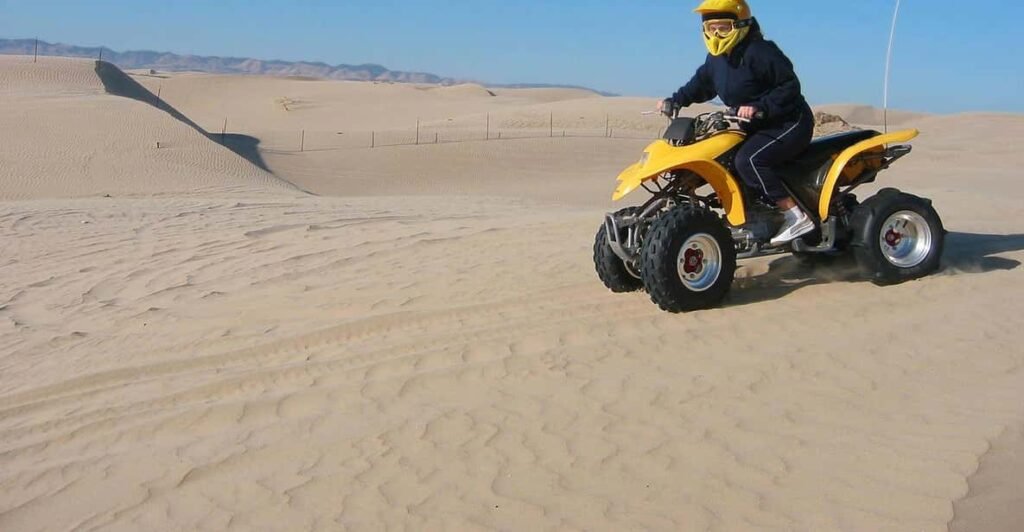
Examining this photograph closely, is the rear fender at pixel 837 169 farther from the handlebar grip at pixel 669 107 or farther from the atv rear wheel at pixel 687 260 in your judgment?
the handlebar grip at pixel 669 107

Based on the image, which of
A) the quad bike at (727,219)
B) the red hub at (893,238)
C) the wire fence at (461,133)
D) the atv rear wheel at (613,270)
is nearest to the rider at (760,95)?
the quad bike at (727,219)

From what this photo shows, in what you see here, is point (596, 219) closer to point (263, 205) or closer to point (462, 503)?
point (263, 205)

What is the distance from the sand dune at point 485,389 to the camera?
379 centimetres

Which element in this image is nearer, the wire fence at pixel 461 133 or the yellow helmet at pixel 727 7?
the yellow helmet at pixel 727 7

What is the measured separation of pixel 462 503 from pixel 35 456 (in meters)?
2.30

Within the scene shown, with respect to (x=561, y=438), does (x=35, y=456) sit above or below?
below

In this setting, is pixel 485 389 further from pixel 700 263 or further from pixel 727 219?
pixel 727 219

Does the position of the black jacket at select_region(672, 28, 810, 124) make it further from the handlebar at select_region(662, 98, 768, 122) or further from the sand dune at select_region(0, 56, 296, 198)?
the sand dune at select_region(0, 56, 296, 198)

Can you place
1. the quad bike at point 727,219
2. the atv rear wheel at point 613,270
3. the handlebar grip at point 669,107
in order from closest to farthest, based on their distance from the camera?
the quad bike at point 727,219
the atv rear wheel at point 613,270
the handlebar grip at point 669,107

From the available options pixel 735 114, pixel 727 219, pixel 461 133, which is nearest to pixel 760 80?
pixel 735 114

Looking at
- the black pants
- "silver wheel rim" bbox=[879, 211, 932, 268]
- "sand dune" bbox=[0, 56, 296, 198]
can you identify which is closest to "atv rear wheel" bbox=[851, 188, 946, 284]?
"silver wheel rim" bbox=[879, 211, 932, 268]

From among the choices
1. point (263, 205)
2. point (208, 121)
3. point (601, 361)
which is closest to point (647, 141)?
point (263, 205)

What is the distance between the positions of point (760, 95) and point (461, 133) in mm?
28872

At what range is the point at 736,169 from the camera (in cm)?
655
